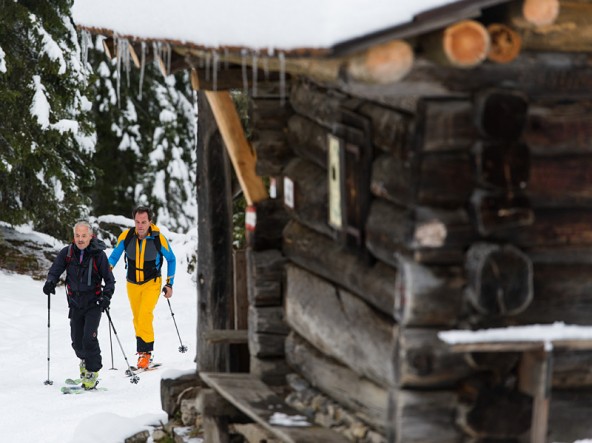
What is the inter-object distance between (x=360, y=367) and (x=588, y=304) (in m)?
1.47

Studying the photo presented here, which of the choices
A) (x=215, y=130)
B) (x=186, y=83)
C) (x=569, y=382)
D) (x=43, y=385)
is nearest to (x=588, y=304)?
(x=569, y=382)

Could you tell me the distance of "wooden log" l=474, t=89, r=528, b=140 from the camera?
6.45 m

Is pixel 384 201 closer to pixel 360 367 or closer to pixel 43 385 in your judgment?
pixel 360 367

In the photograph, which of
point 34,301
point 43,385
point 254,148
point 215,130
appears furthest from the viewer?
point 34,301

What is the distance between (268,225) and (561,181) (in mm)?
3359

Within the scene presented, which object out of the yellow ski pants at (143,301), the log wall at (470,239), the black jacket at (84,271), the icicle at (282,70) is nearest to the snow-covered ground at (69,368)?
the yellow ski pants at (143,301)

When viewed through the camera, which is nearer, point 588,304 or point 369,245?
point 588,304

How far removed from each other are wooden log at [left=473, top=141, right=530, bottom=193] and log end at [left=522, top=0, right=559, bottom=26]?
2.09 ft

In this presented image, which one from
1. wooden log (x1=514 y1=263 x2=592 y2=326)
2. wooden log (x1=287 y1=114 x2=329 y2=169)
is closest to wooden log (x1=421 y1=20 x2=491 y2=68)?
wooden log (x1=514 y1=263 x2=592 y2=326)

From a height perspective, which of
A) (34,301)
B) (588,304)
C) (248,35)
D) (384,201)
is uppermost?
(248,35)

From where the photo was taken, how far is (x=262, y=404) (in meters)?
8.83

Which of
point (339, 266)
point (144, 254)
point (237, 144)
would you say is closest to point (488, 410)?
point (339, 266)

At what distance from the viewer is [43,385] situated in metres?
13.6

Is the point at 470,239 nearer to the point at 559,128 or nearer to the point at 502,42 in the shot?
the point at 559,128
